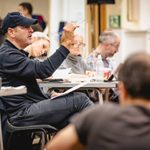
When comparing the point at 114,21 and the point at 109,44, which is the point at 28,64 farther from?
the point at 114,21

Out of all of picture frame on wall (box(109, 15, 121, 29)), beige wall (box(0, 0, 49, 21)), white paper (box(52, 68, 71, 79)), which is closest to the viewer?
white paper (box(52, 68, 71, 79))

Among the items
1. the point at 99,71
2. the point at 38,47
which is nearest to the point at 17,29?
the point at 38,47

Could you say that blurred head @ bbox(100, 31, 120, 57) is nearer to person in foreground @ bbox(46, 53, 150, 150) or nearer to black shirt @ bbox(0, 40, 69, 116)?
black shirt @ bbox(0, 40, 69, 116)

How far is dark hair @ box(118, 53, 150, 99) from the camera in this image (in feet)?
4.21

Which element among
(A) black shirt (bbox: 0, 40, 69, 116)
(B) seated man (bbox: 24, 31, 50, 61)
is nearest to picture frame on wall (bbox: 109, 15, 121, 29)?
(B) seated man (bbox: 24, 31, 50, 61)

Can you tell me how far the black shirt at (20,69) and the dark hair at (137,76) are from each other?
64.9 inches

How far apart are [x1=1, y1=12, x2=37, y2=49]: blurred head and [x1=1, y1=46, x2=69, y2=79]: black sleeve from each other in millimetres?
245

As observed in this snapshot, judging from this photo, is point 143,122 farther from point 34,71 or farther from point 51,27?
point 51,27

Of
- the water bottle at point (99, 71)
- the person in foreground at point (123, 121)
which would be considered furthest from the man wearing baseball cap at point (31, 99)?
the person in foreground at point (123, 121)

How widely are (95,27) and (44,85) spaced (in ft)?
15.9

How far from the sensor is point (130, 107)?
4.23ft

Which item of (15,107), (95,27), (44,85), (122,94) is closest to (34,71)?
(15,107)

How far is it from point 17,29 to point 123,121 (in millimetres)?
2098

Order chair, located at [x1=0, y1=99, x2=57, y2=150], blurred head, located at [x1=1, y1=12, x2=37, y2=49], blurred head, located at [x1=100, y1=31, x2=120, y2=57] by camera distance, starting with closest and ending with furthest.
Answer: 1. chair, located at [x1=0, y1=99, x2=57, y2=150]
2. blurred head, located at [x1=1, y1=12, x2=37, y2=49]
3. blurred head, located at [x1=100, y1=31, x2=120, y2=57]
